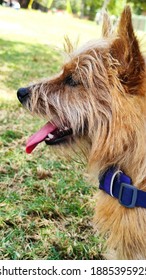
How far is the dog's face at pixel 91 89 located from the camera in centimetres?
201

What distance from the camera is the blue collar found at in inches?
80.3

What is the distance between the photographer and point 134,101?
2004 mm

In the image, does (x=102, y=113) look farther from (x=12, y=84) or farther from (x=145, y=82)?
(x=12, y=84)

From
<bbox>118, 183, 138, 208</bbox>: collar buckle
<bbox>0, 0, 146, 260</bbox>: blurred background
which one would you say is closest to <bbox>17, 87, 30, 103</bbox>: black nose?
<bbox>0, 0, 146, 260</bbox>: blurred background

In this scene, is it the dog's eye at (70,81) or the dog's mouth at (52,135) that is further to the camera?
the dog's mouth at (52,135)

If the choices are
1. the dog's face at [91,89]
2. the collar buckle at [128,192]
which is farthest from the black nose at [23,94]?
the collar buckle at [128,192]

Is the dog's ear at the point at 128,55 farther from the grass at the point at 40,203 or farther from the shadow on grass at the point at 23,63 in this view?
the shadow on grass at the point at 23,63

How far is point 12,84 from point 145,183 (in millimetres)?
4580

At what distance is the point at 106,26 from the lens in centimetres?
233

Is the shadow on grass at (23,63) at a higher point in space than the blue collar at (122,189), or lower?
lower

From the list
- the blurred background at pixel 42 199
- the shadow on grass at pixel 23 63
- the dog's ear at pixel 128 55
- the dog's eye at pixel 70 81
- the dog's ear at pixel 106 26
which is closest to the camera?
the dog's ear at pixel 128 55

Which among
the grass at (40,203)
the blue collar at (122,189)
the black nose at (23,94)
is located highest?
the black nose at (23,94)

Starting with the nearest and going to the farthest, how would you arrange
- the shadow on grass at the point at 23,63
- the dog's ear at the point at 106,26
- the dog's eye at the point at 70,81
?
1. the dog's eye at the point at 70,81
2. the dog's ear at the point at 106,26
3. the shadow on grass at the point at 23,63
